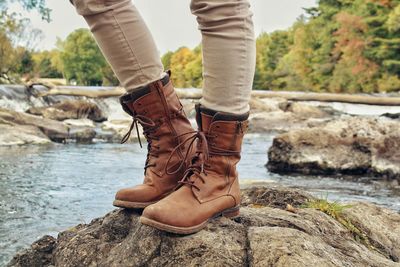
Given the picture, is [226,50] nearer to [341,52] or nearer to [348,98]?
[348,98]

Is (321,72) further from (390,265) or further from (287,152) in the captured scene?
(390,265)

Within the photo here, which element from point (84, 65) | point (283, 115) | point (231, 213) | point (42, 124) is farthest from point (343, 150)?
point (84, 65)

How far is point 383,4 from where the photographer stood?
45312mm

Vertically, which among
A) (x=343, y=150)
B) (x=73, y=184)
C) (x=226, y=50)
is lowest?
(x=343, y=150)

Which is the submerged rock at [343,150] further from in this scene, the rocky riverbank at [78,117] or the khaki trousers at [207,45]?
the khaki trousers at [207,45]

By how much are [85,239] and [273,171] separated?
20.7ft

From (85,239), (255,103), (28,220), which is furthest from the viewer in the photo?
(255,103)

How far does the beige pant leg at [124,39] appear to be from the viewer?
2.10 metres

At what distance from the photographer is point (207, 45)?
2.10 metres

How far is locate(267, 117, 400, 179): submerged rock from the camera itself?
8109 mm

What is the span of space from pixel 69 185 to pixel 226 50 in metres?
5.25

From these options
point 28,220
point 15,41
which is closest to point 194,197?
point 28,220

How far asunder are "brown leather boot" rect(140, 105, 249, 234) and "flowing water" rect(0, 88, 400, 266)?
1725 millimetres

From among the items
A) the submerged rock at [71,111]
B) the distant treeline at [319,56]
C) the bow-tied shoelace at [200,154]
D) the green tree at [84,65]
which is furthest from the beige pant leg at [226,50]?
the green tree at [84,65]
